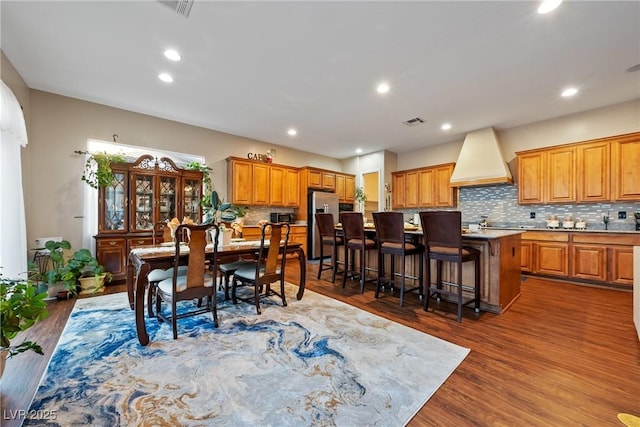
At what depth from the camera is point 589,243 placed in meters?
3.96

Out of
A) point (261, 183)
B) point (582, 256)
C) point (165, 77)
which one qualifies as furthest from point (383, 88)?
point (582, 256)

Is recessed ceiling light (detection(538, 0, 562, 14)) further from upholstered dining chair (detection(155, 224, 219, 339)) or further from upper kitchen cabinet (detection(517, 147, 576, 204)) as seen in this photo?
A: upholstered dining chair (detection(155, 224, 219, 339))

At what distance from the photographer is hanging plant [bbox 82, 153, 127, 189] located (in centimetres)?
375

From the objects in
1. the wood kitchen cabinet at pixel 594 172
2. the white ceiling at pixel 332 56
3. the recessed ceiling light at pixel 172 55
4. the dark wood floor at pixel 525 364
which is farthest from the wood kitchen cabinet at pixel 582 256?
the recessed ceiling light at pixel 172 55

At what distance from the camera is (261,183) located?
5668mm

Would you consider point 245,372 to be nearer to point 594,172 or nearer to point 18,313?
point 18,313

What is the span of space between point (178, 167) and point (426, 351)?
4.54 metres

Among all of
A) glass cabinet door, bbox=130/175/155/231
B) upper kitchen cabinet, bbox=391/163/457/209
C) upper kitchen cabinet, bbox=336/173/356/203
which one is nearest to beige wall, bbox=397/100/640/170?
upper kitchen cabinet, bbox=391/163/457/209

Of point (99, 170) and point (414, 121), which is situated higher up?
point (414, 121)

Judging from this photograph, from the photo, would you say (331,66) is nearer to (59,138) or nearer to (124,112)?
(124,112)

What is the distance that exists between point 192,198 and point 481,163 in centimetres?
554

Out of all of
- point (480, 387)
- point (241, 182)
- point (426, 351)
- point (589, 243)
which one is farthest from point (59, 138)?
point (589, 243)

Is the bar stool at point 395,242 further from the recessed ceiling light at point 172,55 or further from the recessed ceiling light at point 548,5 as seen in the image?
the recessed ceiling light at point 172,55

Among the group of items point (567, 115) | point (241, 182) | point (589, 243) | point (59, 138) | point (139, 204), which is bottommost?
point (589, 243)
